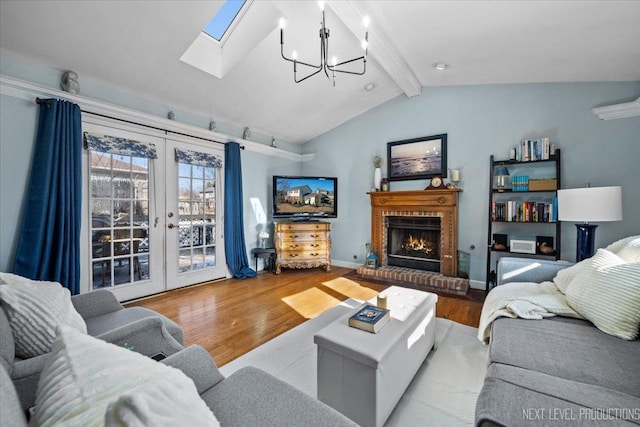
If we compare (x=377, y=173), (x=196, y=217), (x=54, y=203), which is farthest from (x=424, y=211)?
(x=54, y=203)

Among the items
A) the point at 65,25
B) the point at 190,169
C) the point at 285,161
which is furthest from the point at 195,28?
the point at 285,161

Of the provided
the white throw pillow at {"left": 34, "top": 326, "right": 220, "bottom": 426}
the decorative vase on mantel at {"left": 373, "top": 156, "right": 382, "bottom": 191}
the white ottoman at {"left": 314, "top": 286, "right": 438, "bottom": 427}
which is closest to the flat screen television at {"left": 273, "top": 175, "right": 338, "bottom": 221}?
the decorative vase on mantel at {"left": 373, "top": 156, "right": 382, "bottom": 191}

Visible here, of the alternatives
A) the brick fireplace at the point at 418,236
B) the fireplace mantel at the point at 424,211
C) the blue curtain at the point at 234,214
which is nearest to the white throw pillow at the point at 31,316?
the blue curtain at the point at 234,214

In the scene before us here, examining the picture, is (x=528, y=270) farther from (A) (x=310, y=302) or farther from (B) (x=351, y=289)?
(A) (x=310, y=302)

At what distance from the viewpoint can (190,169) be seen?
148 inches

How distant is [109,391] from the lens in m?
0.53

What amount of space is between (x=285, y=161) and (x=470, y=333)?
13.4 ft

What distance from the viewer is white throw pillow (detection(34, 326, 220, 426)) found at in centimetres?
44

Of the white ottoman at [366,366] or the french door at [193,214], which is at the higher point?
the french door at [193,214]

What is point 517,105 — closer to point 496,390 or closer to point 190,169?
point 496,390

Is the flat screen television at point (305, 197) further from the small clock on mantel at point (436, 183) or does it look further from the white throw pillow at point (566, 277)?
the white throw pillow at point (566, 277)

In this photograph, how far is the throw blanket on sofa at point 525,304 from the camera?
1658 mm

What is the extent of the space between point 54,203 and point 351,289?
3.31 meters

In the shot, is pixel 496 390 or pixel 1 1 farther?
pixel 1 1
